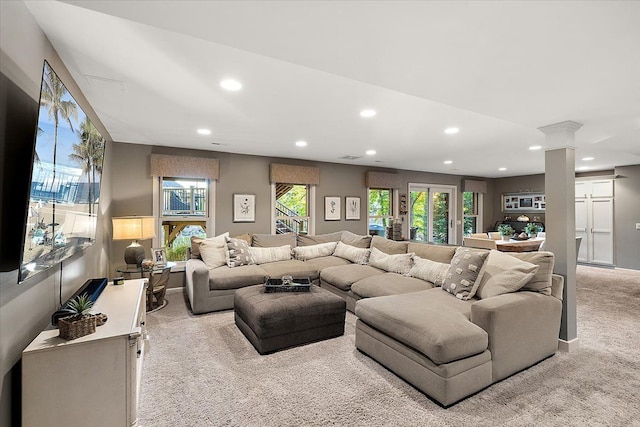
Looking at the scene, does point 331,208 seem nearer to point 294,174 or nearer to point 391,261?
point 294,174

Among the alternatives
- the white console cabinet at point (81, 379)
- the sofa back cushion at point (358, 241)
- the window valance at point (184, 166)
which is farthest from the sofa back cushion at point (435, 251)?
the window valance at point (184, 166)

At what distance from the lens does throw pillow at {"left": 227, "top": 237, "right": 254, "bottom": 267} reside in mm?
4324

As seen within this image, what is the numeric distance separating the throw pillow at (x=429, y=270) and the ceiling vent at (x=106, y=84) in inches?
135

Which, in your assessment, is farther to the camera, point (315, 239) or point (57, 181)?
point (315, 239)

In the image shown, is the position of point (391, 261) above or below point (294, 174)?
below

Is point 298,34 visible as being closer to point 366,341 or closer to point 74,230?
point 74,230

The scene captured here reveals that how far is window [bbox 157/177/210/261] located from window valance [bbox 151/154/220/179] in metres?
0.20

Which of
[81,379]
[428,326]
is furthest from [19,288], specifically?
[428,326]

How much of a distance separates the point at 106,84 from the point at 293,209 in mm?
3913

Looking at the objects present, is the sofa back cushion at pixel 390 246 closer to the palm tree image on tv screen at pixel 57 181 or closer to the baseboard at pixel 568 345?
the baseboard at pixel 568 345

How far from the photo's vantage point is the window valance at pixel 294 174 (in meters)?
5.47

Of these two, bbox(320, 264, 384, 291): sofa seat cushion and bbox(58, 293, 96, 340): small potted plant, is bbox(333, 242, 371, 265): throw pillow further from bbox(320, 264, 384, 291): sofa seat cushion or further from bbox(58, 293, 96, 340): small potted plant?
bbox(58, 293, 96, 340): small potted plant

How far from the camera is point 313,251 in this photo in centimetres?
515

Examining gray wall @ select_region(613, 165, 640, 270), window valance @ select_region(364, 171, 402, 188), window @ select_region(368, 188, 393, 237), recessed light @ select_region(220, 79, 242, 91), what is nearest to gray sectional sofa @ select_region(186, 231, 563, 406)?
recessed light @ select_region(220, 79, 242, 91)
